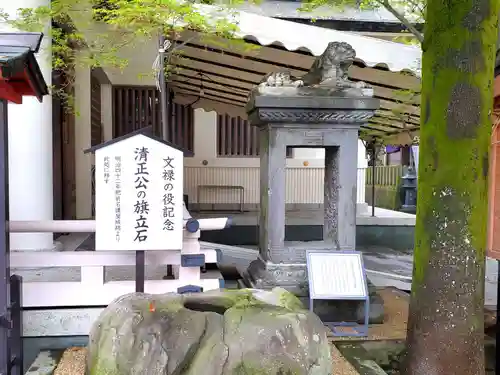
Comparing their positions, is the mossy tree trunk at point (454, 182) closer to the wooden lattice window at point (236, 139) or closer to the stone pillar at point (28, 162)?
the stone pillar at point (28, 162)

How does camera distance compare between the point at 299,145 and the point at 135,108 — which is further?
the point at 135,108

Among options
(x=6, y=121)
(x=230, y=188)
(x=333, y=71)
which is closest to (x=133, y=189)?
(x=6, y=121)

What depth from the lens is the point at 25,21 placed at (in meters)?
6.21

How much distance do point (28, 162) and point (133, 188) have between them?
3058 mm

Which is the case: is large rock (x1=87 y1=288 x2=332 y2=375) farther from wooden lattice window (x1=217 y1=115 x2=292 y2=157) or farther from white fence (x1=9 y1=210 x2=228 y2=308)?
wooden lattice window (x1=217 y1=115 x2=292 y2=157)

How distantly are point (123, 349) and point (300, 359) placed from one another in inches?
44.5

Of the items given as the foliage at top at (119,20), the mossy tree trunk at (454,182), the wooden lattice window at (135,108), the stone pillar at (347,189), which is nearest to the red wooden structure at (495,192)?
the mossy tree trunk at (454,182)

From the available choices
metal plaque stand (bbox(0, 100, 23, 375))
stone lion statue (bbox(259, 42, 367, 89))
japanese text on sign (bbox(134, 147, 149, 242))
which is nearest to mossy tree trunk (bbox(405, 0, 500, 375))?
stone lion statue (bbox(259, 42, 367, 89))

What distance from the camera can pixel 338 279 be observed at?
520cm

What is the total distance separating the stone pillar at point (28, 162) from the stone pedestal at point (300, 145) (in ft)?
9.88

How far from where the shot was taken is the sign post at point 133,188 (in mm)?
4164

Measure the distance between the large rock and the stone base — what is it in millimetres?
2305

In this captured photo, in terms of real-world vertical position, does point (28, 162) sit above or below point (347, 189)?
above

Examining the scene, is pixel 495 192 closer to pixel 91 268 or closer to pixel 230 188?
pixel 91 268
